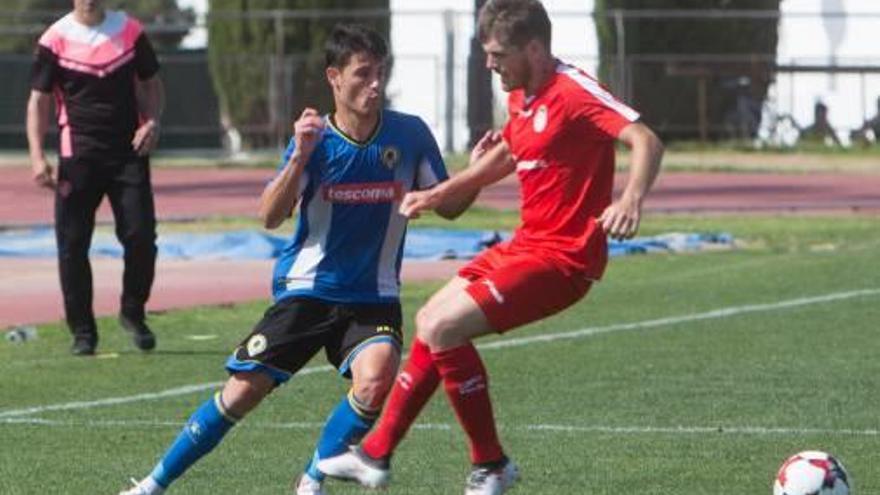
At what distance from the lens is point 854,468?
9.63 metres

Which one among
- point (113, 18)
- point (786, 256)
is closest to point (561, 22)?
point (786, 256)

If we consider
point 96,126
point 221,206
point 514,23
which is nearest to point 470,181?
point 514,23

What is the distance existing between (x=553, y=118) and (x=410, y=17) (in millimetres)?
38748

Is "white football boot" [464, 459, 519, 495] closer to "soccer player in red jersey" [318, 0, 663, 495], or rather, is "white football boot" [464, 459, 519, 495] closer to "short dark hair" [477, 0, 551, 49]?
"soccer player in red jersey" [318, 0, 663, 495]

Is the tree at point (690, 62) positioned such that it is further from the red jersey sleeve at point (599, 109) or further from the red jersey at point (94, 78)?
the red jersey sleeve at point (599, 109)

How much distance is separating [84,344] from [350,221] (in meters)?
5.54

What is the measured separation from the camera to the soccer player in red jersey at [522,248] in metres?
8.55

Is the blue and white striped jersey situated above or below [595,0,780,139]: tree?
above

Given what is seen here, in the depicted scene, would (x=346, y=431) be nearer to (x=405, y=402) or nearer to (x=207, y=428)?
(x=405, y=402)

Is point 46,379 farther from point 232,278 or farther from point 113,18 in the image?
point 232,278

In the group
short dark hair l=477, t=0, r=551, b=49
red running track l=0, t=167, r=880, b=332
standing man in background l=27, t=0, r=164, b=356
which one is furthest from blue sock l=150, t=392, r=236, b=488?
red running track l=0, t=167, r=880, b=332

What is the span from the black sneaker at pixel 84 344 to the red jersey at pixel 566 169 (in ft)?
19.4

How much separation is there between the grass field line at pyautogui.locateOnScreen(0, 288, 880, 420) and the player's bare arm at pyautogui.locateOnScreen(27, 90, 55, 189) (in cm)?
186

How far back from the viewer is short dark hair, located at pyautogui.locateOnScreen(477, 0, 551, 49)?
8.59 meters
